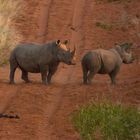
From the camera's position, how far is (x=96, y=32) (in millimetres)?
24547

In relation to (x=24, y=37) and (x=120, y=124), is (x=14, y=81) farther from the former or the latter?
(x=120, y=124)

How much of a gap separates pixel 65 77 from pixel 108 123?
912cm

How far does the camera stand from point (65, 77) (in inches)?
724

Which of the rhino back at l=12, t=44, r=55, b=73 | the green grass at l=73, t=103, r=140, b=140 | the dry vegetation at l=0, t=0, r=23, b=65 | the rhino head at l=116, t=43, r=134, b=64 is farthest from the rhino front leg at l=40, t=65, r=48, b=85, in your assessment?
the green grass at l=73, t=103, r=140, b=140

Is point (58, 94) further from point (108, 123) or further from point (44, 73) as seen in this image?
point (108, 123)

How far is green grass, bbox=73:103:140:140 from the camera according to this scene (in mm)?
9180

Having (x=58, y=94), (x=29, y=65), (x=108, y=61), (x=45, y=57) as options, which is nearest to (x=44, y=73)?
(x=45, y=57)

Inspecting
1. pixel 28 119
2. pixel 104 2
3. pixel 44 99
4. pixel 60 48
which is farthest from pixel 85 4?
pixel 28 119

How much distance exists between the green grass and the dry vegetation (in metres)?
10.5

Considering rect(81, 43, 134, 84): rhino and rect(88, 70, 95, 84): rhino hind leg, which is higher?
rect(81, 43, 134, 84): rhino

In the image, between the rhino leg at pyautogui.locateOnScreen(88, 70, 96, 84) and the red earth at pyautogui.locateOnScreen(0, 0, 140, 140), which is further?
the rhino leg at pyautogui.locateOnScreen(88, 70, 96, 84)

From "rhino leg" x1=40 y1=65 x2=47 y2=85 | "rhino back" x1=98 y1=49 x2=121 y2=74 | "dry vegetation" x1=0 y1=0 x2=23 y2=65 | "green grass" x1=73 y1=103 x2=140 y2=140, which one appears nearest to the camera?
"green grass" x1=73 y1=103 x2=140 y2=140

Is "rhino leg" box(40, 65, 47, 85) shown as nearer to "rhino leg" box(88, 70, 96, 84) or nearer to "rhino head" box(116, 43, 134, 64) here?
"rhino leg" box(88, 70, 96, 84)

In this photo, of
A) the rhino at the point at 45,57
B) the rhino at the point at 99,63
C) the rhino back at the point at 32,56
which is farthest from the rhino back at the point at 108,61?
the rhino back at the point at 32,56
